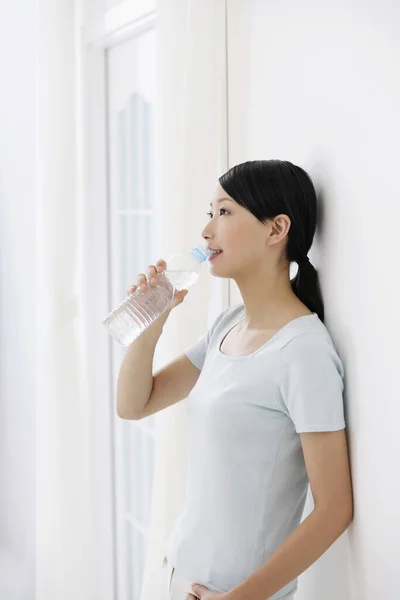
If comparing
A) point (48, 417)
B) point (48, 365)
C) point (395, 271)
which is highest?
point (395, 271)

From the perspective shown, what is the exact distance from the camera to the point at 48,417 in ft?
7.61

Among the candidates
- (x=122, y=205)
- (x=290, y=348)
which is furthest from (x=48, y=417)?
(x=290, y=348)

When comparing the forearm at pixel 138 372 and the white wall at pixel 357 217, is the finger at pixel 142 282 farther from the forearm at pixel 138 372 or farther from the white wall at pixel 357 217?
the white wall at pixel 357 217

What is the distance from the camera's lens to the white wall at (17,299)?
275cm

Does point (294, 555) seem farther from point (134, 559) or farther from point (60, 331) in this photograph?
point (134, 559)

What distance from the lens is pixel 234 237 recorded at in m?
1.24

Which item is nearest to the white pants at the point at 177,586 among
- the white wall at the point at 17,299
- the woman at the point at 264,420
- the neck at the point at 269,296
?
the woman at the point at 264,420

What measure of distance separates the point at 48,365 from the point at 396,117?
5.20 ft

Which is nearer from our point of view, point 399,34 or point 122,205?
point 399,34

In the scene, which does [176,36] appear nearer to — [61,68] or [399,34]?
[61,68]

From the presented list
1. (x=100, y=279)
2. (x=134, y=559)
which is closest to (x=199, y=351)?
(x=100, y=279)

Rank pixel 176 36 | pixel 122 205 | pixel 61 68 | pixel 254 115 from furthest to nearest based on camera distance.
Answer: pixel 122 205
pixel 61 68
pixel 176 36
pixel 254 115

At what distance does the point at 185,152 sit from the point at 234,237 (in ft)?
1.60

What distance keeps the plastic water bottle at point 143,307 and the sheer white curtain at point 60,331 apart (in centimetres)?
89
